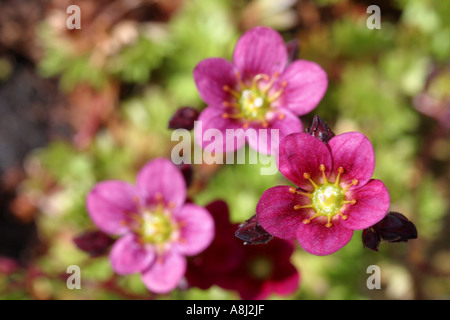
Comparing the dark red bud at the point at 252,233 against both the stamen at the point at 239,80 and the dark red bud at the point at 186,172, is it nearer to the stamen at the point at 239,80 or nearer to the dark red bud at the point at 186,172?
the dark red bud at the point at 186,172

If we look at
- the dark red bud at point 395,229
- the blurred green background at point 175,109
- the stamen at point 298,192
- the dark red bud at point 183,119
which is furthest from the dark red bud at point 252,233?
the blurred green background at point 175,109

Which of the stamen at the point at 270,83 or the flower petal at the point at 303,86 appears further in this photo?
the stamen at the point at 270,83

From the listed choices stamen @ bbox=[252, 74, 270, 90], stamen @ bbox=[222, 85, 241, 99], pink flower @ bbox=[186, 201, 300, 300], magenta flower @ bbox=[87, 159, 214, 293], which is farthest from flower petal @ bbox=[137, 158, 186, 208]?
stamen @ bbox=[252, 74, 270, 90]

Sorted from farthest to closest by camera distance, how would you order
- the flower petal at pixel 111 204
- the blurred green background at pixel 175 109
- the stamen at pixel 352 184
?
the blurred green background at pixel 175 109
the flower petal at pixel 111 204
the stamen at pixel 352 184

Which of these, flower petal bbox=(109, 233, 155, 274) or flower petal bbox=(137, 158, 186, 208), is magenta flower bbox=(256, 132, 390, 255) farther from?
flower petal bbox=(109, 233, 155, 274)

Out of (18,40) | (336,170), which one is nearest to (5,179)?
(18,40)
